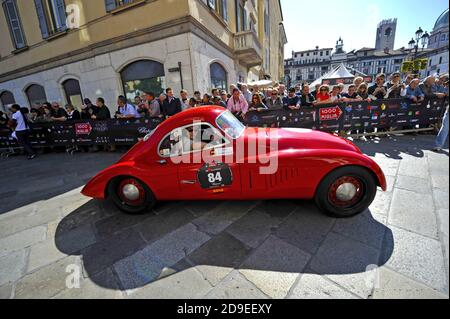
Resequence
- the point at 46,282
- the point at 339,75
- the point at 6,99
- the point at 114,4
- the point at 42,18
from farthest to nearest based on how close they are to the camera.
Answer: the point at 339,75 → the point at 6,99 → the point at 42,18 → the point at 114,4 → the point at 46,282

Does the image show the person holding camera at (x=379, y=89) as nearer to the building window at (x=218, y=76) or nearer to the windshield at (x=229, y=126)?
the windshield at (x=229, y=126)

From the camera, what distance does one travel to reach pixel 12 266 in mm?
2229

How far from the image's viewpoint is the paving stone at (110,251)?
2111mm

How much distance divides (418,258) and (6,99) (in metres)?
23.3

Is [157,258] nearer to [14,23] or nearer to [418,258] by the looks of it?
[418,258]

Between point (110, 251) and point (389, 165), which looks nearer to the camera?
point (110, 251)

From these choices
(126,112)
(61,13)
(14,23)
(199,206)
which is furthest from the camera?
(14,23)

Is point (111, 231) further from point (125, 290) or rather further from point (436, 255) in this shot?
point (436, 255)

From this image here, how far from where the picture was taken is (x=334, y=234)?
7.37ft

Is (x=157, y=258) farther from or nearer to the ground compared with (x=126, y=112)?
nearer to the ground

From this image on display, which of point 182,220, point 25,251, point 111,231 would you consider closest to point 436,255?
point 182,220

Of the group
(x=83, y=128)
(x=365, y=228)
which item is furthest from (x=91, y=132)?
(x=365, y=228)
